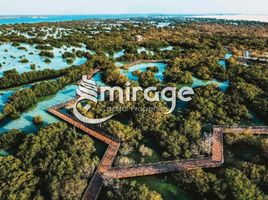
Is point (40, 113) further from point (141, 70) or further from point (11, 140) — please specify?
point (141, 70)

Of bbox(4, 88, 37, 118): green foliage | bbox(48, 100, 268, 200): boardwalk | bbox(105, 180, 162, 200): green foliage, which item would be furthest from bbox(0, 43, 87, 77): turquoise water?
bbox(105, 180, 162, 200): green foliage

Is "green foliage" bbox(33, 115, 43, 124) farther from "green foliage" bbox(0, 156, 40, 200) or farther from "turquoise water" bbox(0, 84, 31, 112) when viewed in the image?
"green foliage" bbox(0, 156, 40, 200)

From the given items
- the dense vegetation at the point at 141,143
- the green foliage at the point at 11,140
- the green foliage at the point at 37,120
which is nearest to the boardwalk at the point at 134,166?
the dense vegetation at the point at 141,143

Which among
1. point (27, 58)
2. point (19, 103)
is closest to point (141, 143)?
point (19, 103)

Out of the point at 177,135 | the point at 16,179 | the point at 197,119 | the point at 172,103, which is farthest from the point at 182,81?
the point at 16,179

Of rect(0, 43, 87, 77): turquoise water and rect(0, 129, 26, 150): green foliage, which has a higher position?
rect(0, 129, 26, 150): green foliage

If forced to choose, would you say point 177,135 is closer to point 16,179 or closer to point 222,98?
point 222,98
